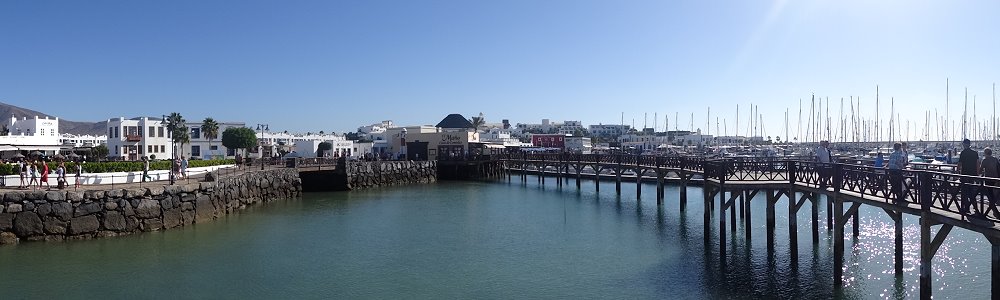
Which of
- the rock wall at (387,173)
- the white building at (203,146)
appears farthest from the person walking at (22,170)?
the white building at (203,146)

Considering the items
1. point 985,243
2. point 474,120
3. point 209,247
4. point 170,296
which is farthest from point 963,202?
point 474,120

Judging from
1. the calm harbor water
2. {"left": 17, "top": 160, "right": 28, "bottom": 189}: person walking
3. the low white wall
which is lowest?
the calm harbor water

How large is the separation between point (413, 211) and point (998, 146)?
75051 millimetres

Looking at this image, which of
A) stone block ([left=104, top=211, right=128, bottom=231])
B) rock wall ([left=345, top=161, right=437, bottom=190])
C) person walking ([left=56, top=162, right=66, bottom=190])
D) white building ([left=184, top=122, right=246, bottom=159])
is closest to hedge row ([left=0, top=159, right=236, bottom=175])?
person walking ([left=56, top=162, right=66, bottom=190])

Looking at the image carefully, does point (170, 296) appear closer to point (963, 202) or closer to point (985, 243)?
point (963, 202)

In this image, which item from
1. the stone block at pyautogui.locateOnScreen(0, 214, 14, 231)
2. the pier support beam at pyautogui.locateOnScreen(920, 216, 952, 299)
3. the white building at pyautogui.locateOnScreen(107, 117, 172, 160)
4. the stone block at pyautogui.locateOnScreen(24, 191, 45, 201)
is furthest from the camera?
the white building at pyautogui.locateOnScreen(107, 117, 172, 160)

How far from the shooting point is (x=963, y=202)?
1477 centimetres

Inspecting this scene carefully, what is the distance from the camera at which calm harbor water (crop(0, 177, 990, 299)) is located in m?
20.8

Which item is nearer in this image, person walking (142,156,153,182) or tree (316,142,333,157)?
person walking (142,156,153,182)

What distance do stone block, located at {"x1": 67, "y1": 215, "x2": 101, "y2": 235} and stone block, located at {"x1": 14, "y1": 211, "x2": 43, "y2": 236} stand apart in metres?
1.16

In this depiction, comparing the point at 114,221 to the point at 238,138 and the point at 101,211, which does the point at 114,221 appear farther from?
the point at 238,138

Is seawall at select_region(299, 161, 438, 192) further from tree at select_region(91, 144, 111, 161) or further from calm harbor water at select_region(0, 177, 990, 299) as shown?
tree at select_region(91, 144, 111, 161)

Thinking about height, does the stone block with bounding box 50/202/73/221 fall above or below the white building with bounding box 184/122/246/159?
below

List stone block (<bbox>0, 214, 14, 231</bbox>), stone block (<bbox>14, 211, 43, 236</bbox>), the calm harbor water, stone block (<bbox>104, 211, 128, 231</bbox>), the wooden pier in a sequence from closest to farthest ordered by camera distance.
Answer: the wooden pier → the calm harbor water → stone block (<bbox>0, 214, 14, 231</bbox>) → stone block (<bbox>14, 211, 43, 236</bbox>) → stone block (<bbox>104, 211, 128, 231</bbox>)
